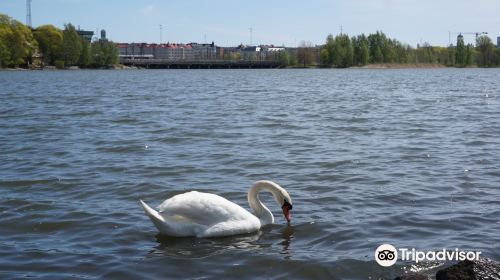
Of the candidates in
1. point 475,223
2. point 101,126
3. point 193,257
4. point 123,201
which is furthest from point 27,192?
point 101,126

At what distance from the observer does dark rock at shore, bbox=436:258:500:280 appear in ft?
19.2

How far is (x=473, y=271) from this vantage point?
231 inches

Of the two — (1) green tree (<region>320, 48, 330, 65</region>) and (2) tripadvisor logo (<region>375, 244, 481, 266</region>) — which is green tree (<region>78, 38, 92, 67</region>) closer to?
(1) green tree (<region>320, 48, 330, 65</region>)

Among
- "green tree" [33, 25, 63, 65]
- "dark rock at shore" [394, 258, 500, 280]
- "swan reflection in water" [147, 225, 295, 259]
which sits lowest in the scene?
"swan reflection in water" [147, 225, 295, 259]

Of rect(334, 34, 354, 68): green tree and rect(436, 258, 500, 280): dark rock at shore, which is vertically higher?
rect(334, 34, 354, 68): green tree

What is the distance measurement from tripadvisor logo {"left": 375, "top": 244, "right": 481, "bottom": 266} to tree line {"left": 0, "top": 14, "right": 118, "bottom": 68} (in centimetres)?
14384

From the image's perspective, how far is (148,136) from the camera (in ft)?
66.8

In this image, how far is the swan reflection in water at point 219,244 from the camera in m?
8.73

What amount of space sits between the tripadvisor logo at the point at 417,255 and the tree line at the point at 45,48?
144m

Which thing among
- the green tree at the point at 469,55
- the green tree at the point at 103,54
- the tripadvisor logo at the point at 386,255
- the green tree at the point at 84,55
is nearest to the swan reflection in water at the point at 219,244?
the tripadvisor logo at the point at 386,255

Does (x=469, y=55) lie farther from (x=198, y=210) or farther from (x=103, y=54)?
(x=198, y=210)

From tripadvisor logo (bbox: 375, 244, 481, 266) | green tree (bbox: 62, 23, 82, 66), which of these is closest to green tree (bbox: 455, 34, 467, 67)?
green tree (bbox: 62, 23, 82, 66)

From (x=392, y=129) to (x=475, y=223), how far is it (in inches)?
502

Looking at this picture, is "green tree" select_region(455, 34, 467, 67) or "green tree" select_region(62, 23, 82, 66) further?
"green tree" select_region(455, 34, 467, 67)
